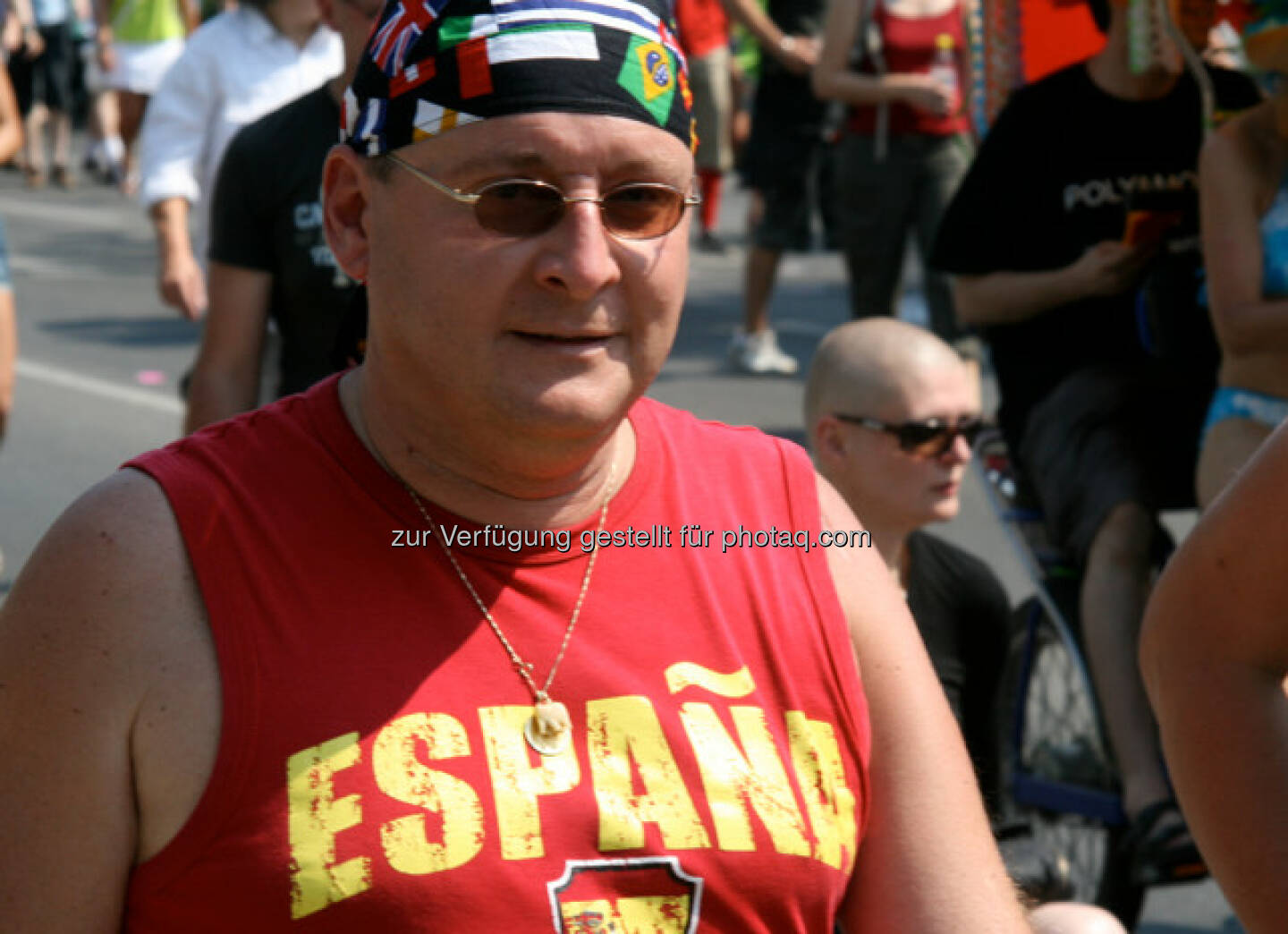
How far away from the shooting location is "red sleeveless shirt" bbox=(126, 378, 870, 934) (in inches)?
72.8

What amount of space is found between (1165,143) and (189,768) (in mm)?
3209

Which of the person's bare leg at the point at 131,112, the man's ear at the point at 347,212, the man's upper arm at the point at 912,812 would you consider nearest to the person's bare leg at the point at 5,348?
the person's bare leg at the point at 131,112

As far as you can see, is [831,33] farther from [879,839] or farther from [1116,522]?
[879,839]

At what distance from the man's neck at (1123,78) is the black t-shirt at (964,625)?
114cm

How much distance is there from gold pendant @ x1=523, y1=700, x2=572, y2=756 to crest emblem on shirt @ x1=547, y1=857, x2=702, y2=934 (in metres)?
0.11

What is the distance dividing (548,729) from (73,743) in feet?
1.44

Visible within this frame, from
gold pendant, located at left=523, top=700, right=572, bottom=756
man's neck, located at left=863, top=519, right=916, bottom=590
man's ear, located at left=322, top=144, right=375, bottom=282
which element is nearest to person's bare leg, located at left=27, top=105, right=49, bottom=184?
man's neck, located at left=863, top=519, right=916, bottom=590

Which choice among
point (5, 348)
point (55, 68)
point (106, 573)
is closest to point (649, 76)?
point (106, 573)

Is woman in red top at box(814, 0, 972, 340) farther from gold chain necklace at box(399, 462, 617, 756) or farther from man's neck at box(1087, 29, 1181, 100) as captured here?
gold chain necklace at box(399, 462, 617, 756)

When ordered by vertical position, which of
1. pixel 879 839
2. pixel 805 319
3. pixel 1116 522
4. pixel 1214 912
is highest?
pixel 879 839

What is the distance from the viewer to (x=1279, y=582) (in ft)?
6.18

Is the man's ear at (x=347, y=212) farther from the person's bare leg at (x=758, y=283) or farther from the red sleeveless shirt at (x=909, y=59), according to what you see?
the person's bare leg at (x=758, y=283)

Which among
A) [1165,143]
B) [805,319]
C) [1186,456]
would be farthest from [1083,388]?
[805,319]

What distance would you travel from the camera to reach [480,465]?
2066 mm
